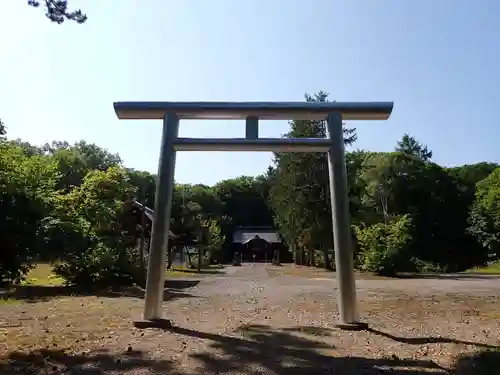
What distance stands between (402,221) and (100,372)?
77.2ft

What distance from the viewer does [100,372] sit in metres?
4.94

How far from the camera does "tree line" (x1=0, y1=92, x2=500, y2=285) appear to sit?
13922 mm

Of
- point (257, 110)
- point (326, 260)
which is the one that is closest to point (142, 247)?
point (257, 110)

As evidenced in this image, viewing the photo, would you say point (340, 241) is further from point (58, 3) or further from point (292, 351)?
point (58, 3)

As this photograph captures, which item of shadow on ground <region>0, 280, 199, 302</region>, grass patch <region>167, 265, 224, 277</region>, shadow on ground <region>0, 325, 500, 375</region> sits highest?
grass patch <region>167, 265, 224, 277</region>

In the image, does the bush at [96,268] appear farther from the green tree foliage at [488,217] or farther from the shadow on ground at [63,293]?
the green tree foliage at [488,217]

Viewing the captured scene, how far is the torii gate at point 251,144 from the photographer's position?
795cm

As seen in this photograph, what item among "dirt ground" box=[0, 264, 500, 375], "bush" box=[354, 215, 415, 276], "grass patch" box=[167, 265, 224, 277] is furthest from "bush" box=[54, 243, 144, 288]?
"bush" box=[354, 215, 415, 276]

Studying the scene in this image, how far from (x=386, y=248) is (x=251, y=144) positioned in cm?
1919

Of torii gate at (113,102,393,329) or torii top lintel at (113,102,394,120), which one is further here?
torii top lintel at (113,102,394,120)

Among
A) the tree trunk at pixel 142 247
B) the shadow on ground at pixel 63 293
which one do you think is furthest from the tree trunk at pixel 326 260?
the shadow on ground at pixel 63 293

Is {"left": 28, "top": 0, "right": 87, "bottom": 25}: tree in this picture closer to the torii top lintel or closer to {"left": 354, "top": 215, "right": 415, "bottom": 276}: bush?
the torii top lintel

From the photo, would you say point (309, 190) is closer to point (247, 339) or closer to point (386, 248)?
point (386, 248)

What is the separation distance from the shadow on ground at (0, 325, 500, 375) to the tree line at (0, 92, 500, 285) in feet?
15.5
